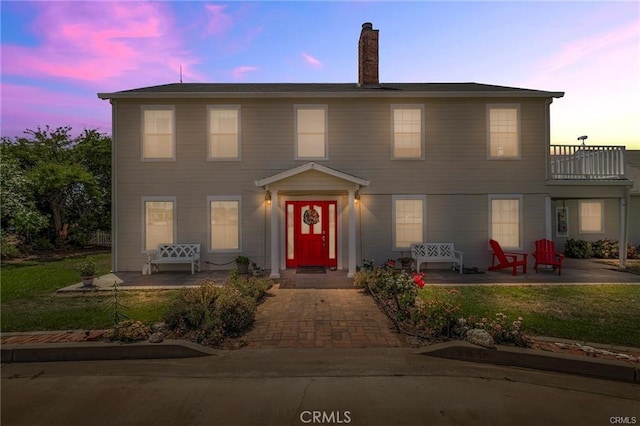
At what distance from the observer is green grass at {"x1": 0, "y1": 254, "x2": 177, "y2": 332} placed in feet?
18.1

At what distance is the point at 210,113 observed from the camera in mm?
10500

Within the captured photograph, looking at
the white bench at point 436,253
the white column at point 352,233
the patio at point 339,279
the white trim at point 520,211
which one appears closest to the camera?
the patio at point 339,279

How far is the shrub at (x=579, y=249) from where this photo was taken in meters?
12.9

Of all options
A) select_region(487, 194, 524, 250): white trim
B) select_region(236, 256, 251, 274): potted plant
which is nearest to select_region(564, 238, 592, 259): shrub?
select_region(487, 194, 524, 250): white trim

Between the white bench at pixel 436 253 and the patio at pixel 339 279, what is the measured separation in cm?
44

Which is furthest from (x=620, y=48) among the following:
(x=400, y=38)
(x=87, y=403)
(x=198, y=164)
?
(x=87, y=403)

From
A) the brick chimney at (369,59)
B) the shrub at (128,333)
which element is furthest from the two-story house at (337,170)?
the shrub at (128,333)

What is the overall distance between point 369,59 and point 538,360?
11.2 m

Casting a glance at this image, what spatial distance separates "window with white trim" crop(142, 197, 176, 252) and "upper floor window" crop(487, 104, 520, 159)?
11.5 metres

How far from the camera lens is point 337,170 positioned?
34.3 feet

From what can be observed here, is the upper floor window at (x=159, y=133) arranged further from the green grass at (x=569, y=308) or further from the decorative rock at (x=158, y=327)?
the green grass at (x=569, y=308)

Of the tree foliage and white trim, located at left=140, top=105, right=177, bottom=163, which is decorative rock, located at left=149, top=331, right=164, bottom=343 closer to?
white trim, located at left=140, top=105, right=177, bottom=163

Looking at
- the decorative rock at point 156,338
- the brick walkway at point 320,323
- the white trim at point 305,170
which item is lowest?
the brick walkway at point 320,323

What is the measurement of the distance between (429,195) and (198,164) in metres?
8.23
